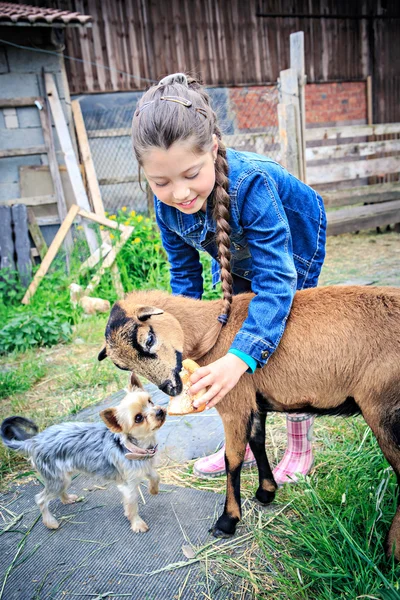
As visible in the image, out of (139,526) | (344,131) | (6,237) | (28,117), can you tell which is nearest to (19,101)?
(28,117)

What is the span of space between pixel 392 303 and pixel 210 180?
0.89 m

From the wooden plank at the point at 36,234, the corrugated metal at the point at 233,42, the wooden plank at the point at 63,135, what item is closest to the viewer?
the wooden plank at the point at 36,234

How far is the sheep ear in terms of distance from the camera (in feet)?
5.87

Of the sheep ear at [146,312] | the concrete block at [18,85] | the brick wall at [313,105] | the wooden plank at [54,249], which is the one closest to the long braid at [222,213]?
the sheep ear at [146,312]

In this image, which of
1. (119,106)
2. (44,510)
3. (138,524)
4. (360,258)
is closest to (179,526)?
(138,524)

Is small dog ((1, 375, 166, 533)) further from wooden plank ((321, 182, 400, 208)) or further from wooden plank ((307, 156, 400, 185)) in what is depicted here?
wooden plank ((321, 182, 400, 208))

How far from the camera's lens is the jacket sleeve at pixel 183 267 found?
8.75 feet

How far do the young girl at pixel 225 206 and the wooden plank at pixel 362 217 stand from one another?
666 cm

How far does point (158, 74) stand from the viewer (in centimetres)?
1015

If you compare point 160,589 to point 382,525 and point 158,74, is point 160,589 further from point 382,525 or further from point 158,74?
point 158,74

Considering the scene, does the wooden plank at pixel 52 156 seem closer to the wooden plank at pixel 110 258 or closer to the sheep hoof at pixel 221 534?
the wooden plank at pixel 110 258

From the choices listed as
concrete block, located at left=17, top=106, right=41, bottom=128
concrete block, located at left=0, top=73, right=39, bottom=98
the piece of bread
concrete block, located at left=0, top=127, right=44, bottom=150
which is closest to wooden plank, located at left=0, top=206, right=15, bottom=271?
concrete block, located at left=0, top=127, right=44, bottom=150

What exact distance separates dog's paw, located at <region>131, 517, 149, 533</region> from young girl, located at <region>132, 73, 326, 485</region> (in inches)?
37.5

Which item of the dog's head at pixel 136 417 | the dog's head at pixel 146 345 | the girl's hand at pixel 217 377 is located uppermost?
the dog's head at pixel 146 345
